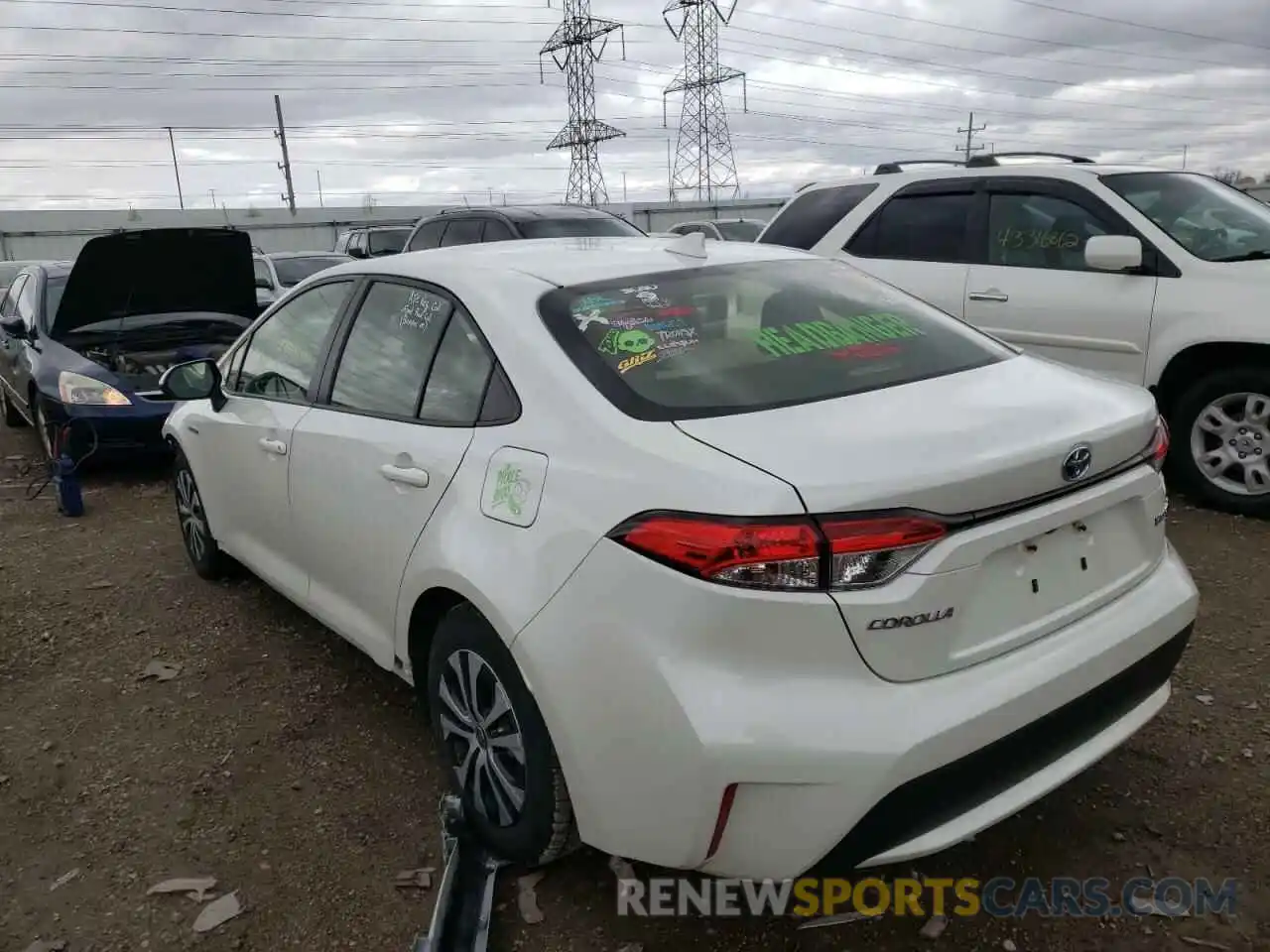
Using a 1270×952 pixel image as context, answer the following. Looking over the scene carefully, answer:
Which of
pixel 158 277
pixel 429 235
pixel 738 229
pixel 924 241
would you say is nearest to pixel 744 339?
pixel 924 241

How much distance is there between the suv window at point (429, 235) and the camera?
11949 millimetres

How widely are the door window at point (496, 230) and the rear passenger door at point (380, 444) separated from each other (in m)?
7.49

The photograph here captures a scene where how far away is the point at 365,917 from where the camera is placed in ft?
8.31

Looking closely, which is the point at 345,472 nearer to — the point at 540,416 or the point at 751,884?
the point at 540,416

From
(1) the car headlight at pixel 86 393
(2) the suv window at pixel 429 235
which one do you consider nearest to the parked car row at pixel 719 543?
(1) the car headlight at pixel 86 393

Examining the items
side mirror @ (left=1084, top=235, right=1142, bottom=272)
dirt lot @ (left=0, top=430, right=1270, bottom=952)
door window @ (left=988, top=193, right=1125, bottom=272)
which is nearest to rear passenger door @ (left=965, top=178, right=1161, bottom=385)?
door window @ (left=988, top=193, right=1125, bottom=272)

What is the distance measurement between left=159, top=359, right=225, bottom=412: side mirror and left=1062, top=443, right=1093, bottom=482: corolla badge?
3.27m

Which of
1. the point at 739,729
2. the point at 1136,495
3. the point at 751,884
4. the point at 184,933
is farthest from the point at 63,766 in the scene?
the point at 1136,495

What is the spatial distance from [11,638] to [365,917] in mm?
2790

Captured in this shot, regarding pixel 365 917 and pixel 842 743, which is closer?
pixel 842 743

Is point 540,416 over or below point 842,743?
over

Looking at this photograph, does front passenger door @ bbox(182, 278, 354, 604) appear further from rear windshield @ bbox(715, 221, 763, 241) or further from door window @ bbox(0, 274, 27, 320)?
rear windshield @ bbox(715, 221, 763, 241)

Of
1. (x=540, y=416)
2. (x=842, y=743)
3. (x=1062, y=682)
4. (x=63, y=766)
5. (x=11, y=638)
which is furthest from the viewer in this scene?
(x=11, y=638)

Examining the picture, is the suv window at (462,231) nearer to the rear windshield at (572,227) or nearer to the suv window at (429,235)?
the suv window at (429,235)
